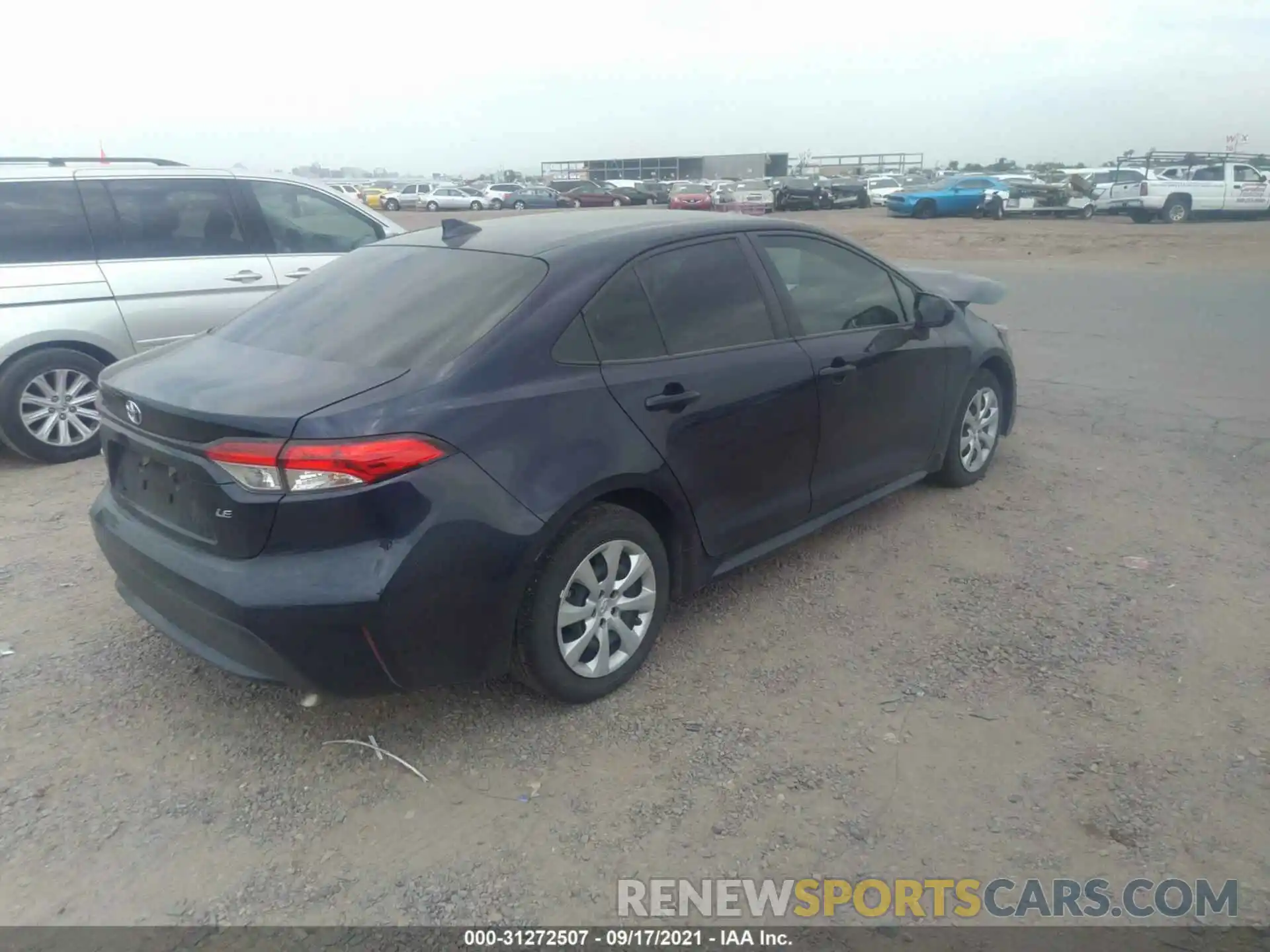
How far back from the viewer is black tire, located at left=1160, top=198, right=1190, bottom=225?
28.0 meters

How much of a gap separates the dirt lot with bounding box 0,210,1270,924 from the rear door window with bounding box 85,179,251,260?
2.15 meters

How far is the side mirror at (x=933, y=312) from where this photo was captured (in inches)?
183

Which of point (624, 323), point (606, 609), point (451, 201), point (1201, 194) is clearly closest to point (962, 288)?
point (624, 323)

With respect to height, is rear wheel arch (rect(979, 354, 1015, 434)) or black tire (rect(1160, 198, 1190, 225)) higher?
rear wheel arch (rect(979, 354, 1015, 434))

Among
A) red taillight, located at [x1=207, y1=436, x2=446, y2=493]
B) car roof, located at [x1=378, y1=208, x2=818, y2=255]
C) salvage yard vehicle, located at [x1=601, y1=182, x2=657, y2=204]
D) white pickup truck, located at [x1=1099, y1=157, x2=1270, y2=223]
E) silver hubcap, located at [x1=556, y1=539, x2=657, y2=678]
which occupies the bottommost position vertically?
salvage yard vehicle, located at [x1=601, y1=182, x2=657, y2=204]

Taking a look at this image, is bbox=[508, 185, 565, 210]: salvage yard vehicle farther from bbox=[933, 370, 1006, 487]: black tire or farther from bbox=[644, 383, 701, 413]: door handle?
bbox=[644, 383, 701, 413]: door handle

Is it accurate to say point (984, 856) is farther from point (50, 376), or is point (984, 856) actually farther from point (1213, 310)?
point (1213, 310)

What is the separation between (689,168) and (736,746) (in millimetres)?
72624

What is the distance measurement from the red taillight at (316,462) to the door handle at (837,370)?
2006 mm

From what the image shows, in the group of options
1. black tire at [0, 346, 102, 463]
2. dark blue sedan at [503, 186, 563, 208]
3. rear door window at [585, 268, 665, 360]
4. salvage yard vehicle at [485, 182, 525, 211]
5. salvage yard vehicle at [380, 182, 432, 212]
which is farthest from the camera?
salvage yard vehicle at [380, 182, 432, 212]

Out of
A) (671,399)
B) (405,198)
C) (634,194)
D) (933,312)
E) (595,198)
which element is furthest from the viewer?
(405,198)

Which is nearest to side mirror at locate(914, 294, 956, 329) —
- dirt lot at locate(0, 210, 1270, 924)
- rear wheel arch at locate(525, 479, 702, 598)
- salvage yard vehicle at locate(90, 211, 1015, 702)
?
salvage yard vehicle at locate(90, 211, 1015, 702)

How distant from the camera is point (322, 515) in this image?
2.74 meters

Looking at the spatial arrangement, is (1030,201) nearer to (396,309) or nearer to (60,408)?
(60,408)
